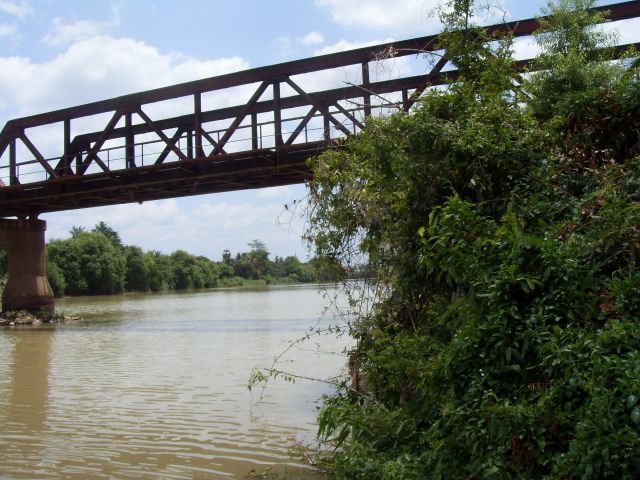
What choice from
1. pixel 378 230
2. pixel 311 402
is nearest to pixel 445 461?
pixel 378 230

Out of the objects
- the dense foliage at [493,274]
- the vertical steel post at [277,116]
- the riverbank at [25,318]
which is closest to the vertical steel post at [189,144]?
the vertical steel post at [277,116]

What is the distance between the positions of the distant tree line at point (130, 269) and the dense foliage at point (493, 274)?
4721 centimetres

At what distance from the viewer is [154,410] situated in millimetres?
9422

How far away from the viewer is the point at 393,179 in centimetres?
627

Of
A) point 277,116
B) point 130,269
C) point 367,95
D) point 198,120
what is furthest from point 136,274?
point 367,95

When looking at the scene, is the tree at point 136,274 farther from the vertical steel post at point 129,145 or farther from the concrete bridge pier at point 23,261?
the vertical steel post at point 129,145

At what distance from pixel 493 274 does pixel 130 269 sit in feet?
307

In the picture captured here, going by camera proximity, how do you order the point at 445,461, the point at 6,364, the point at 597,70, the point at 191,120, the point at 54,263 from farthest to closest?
the point at 54,263 → the point at 191,120 → the point at 6,364 → the point at 597,70 → the point at 445,461

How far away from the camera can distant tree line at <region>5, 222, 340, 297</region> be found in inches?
3081

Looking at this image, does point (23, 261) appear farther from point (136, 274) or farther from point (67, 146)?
point (136, 274)

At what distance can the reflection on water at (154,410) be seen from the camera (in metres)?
6.68

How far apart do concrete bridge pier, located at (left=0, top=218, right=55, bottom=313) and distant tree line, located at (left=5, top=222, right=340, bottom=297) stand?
26128mm

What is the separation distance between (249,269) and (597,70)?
399 feet

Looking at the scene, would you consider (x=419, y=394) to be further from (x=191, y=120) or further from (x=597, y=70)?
(x=191, y=120)
